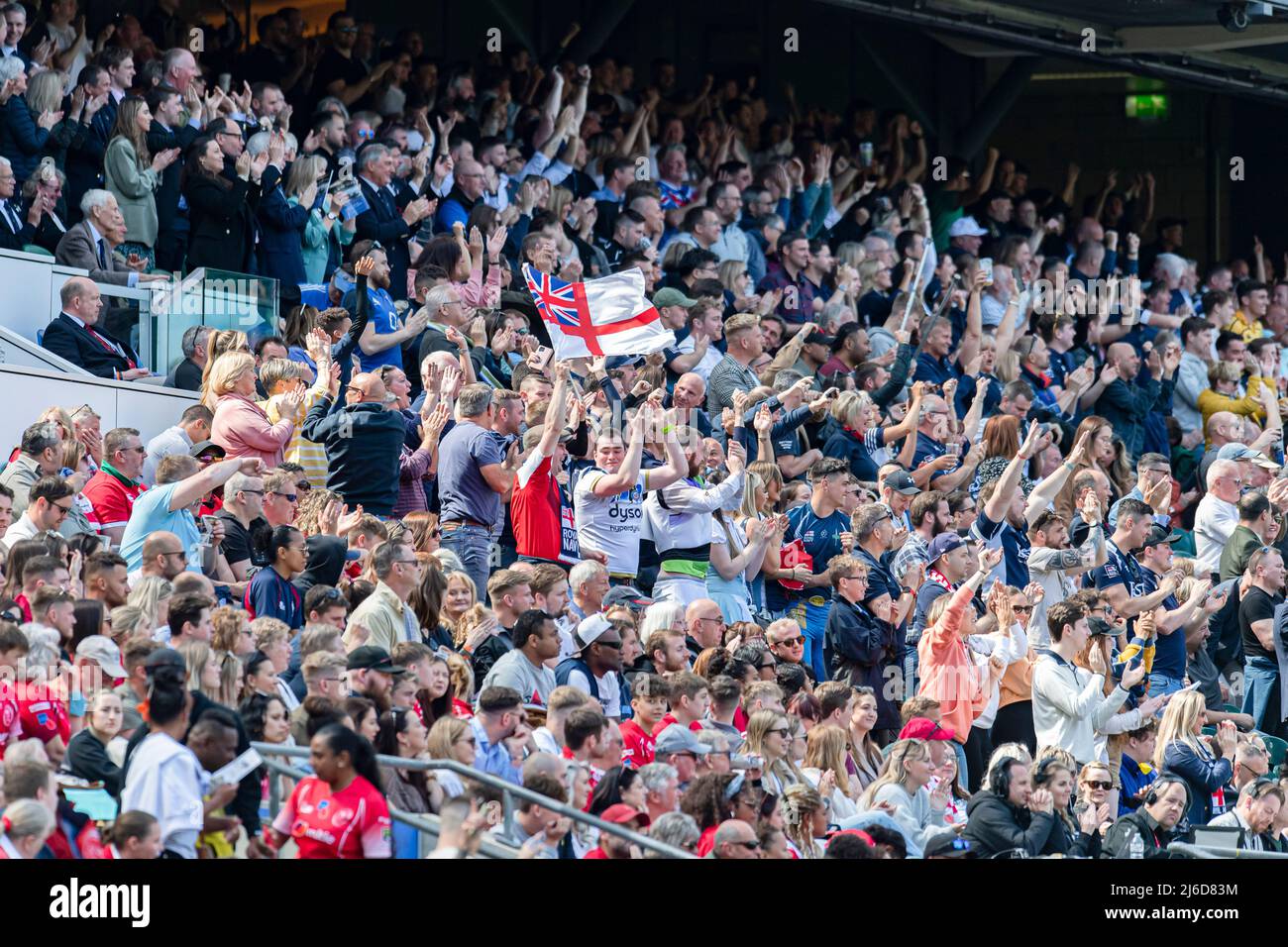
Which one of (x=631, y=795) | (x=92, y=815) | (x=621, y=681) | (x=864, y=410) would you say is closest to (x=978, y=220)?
(x=864, y=410)

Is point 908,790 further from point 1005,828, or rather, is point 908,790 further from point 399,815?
point 399,815

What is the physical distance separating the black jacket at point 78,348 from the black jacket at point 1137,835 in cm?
566

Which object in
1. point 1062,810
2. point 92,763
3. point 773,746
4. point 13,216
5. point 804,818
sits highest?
point 13,216

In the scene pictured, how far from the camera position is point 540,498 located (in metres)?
11.0

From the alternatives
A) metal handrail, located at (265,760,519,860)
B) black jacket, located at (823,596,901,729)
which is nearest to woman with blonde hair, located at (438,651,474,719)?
metal handrail, located at (265,760,519,860)

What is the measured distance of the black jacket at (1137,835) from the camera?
9.55 meters

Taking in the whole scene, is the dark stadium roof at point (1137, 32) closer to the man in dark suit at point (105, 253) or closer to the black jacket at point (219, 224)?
the black jacket at point (219, 224)

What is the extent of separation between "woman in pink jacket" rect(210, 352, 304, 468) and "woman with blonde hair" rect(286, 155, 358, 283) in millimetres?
2725

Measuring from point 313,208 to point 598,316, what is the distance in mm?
1935

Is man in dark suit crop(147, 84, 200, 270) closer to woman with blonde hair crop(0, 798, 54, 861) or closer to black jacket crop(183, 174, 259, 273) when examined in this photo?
black jacket crop(183, 174, 259, 273)

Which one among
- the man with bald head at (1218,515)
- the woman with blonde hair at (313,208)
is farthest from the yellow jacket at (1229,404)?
the woman with blonde hair at (313,208)

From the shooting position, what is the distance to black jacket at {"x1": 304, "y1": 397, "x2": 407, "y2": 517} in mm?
10758

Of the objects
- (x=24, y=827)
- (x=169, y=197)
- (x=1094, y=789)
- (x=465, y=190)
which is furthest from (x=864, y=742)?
(x=465, y=190)

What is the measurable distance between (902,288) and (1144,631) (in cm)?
527
